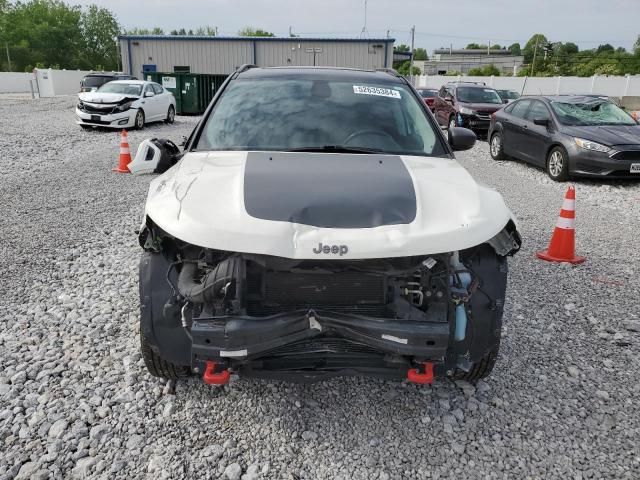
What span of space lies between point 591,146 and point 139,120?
12.9m

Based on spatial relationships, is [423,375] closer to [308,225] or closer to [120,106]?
[308,225]

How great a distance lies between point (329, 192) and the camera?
8.80ft

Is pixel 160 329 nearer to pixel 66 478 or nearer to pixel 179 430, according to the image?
pixel 179 430

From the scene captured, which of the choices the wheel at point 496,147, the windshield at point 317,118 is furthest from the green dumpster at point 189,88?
the windshield at point 317,118

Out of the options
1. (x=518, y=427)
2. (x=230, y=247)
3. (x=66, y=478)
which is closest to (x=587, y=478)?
(x=518, y=427)

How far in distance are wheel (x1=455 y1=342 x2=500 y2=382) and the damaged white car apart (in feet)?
0.04

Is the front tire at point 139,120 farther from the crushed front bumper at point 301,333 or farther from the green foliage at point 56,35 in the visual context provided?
the green foliage at point 56,35

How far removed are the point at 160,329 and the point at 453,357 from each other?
1.44 meters

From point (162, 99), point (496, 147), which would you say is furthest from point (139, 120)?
point (496, 147)

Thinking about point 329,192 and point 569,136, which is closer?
point 329,192

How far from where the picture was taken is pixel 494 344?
2824 mm

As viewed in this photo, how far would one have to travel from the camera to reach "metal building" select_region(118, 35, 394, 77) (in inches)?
1362

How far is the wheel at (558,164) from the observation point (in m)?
10.2

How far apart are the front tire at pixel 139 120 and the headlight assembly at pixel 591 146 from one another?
41.0 ft
